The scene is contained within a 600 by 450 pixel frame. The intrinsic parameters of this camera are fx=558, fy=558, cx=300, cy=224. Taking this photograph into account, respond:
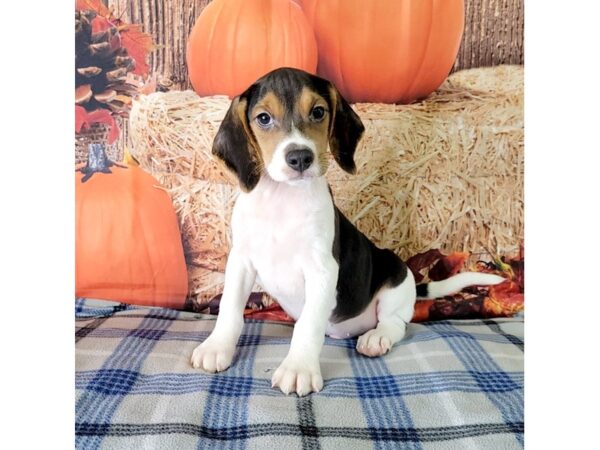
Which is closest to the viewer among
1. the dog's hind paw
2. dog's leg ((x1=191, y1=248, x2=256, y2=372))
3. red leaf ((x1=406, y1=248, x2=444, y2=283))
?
dog's leg ((x1=191, y1=248, x2=256, y2=372))

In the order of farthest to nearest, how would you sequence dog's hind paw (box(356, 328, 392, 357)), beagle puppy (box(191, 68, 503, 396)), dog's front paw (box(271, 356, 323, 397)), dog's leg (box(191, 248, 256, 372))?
1. dog's hind paw (box(356, 328, 392, 357))
2. dog's leg (box(191, 248, 256, 372))
3. beagle puppy (box(191, 68, 503, 396))
4. dog's front paw (box(271, 356, 323, 397))

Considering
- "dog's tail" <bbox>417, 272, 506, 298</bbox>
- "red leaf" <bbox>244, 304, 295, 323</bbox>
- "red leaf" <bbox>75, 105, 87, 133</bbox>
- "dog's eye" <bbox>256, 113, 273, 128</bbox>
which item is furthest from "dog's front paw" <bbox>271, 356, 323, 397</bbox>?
"red leaf" <bbox>75, 105, 87, 133</bbox>

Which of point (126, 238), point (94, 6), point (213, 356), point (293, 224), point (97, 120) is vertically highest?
point (94, 6)

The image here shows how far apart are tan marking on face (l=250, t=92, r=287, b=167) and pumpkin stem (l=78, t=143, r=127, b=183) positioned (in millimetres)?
1459

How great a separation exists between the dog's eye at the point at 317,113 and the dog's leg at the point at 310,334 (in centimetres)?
66

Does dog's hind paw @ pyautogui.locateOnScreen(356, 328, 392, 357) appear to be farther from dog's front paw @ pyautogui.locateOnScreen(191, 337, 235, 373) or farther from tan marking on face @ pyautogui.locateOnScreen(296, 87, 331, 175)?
tan marking on face @ pyautogui.locateOnScreen(296, 87, 331, 175)

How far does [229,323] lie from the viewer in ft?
9.10

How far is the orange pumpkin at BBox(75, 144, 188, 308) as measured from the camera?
363 centimetres

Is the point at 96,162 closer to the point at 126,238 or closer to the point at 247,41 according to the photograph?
the point at 126,238

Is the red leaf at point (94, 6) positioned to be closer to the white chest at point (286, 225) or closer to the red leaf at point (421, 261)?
the white chest at point (286, 225)

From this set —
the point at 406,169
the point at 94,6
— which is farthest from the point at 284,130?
the point at 94,6

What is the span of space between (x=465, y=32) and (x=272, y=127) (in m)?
1.85

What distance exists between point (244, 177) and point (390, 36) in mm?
1590
